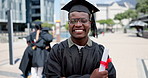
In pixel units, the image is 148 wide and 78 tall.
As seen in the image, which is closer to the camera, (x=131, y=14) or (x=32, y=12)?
(x=131, y=14)

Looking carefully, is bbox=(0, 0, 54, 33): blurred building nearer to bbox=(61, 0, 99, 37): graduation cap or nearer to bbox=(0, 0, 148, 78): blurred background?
bbox=(0, 0, 148, 78): blurred background

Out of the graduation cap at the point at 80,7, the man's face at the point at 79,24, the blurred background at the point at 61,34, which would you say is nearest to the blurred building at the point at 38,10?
the blurred background at the point at 61,34

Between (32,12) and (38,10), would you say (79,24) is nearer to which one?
(38,10)

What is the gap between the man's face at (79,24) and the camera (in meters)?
1.36

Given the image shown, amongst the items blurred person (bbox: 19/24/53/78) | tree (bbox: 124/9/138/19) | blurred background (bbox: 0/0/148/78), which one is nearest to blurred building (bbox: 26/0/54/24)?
blurred background (bbox: 0/0/148/78)

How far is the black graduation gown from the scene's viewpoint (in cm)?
141

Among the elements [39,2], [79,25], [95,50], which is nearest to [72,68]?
[95,50]

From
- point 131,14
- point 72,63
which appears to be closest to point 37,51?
point 72,63

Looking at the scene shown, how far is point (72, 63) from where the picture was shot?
4.67 ft

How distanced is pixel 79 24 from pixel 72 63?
0.34 m

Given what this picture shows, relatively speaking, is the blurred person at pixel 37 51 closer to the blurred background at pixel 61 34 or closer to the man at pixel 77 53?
the blurred background at pixel 61 34

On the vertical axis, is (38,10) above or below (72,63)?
above

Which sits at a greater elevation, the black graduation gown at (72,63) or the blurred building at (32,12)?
the blurred building at (32,12)

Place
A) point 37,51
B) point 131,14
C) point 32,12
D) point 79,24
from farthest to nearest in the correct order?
1. point 32,12
2. point 131,14
3. point 37,51
4. point 79,24
